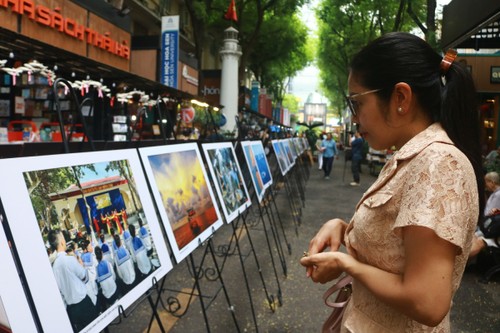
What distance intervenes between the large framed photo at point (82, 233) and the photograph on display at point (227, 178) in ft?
4.38

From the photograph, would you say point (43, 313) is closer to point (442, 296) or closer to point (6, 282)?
point (6, 282)

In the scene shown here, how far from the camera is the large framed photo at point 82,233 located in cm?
122

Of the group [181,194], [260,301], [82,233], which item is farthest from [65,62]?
[82,233]

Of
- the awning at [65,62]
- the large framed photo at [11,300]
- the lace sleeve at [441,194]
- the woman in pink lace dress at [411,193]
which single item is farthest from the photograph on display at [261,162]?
the awning at [65,62]

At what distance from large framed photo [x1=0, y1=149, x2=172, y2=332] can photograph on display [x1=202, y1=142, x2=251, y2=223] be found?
1.33m

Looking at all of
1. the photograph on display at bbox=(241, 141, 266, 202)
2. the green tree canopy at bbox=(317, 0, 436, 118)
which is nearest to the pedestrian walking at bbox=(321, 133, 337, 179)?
the green tree canopy at bbox=(317, 0, 436, 118)

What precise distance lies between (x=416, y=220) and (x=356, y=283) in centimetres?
47

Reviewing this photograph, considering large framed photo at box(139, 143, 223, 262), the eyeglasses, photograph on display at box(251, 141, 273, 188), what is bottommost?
photograph on display at box(251, 141, 273, 188)

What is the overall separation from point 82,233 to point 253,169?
3.46 meters

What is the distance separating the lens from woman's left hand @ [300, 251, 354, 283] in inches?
54.5

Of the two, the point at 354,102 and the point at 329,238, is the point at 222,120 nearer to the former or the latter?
the point at 329,238

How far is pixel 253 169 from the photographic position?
4906 mm

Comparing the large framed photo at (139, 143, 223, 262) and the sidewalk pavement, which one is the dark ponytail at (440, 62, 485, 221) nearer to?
the large framed photo at (139, 143, 223, 262)

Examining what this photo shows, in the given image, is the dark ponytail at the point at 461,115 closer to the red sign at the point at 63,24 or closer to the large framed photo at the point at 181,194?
→ the large framed photo at the point at 181,194
